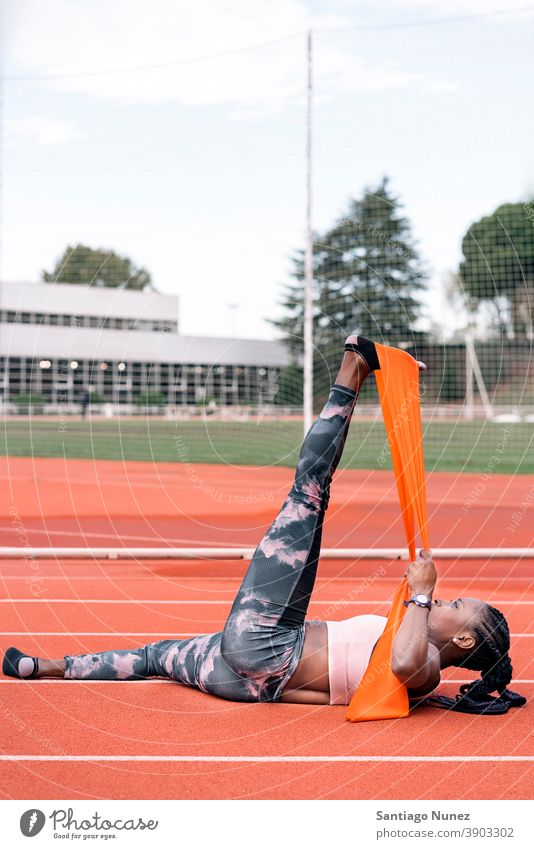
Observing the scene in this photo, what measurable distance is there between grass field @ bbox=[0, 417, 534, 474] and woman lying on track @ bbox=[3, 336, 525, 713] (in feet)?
47.8

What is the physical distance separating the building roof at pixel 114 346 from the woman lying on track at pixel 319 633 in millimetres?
20297

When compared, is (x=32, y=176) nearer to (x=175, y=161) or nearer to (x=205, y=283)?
(x=175, y=161)

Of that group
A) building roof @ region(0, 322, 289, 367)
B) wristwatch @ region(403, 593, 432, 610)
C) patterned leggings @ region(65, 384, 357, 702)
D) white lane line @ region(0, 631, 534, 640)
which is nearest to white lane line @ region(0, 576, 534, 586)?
white lane line @ region(0, 631, 534, 640)

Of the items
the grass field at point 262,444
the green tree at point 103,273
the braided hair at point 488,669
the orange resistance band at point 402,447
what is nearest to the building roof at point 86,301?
the green tree at point 103,273

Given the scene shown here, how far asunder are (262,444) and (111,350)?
244 inches

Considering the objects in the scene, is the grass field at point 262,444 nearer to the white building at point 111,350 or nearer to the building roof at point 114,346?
the white building at point 111,350

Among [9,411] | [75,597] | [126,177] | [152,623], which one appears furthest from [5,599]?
[9,411]

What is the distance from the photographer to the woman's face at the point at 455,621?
4.50m

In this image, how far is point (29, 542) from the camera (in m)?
11.5

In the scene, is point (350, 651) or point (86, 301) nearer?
point (350, 651)

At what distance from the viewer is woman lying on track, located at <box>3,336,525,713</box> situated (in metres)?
4.50

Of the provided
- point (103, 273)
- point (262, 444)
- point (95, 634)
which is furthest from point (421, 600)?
point (103, 273)

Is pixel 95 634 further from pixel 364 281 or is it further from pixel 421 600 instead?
pixel 364 281

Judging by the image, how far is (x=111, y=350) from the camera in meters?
30.7
